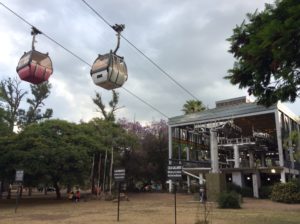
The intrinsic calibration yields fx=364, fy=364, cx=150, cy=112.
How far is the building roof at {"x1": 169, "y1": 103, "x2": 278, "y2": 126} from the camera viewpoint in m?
35.1

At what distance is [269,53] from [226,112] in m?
28.6

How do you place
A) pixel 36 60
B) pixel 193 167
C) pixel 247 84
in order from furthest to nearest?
1. pixel 193 167
2. pixel 247 84
3. pixel 36 60

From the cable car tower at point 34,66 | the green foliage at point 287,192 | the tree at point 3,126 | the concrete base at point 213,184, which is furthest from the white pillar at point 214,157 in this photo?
the cable car tower at point 34,66

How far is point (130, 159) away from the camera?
40594 mm

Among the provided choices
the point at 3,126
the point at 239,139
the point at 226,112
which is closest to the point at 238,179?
the point at 239,139

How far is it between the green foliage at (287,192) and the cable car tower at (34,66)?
2534 centimetres

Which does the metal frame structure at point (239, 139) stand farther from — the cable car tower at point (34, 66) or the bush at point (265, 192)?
the cable car tower at point (34, 66)

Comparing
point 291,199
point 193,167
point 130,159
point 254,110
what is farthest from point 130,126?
point 291,199

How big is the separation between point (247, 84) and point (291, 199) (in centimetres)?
2130

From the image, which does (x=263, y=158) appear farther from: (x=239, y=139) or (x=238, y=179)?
(x=238, y=179)

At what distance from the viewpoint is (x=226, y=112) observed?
3712cm

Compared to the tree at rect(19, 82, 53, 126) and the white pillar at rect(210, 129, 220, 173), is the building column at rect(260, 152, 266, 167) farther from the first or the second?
the tree at rect(19, 82, 53, 126)

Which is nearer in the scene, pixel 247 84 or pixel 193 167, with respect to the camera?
pixel 247 84

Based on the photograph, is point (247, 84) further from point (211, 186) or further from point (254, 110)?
point (254, 110)
